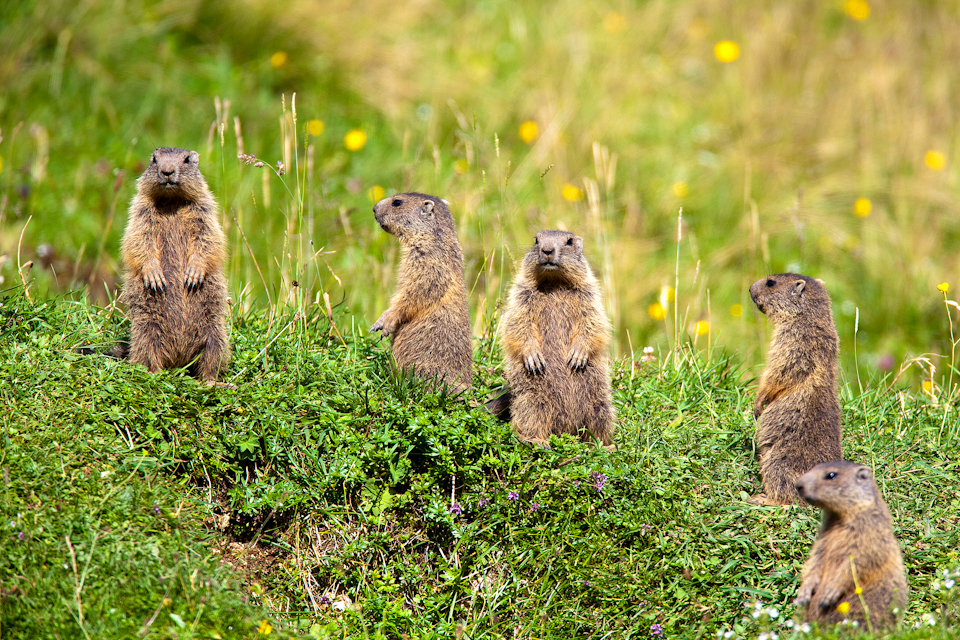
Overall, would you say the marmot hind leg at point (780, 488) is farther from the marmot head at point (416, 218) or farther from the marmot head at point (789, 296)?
the marmot head at point (416, 218)

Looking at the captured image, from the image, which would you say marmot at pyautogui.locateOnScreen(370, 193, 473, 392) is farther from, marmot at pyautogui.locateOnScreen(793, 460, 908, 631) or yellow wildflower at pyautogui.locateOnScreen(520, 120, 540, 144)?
yellow wildflower at pyautogui.locateOnScreen(520, 120, 540, 144)

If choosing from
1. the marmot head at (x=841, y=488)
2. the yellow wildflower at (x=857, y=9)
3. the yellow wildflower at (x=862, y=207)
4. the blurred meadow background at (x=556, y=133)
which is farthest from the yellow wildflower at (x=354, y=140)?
the yellow wildflower at (x=857, y=9)

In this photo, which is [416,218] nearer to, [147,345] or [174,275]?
[174,275]

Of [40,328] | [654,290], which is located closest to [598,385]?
[40,328]

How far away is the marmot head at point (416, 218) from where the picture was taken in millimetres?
5879

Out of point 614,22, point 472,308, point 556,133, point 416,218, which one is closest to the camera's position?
point 416,218

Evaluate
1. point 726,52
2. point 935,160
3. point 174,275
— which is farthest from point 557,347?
point 935,160

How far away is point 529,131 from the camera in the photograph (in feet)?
34.2

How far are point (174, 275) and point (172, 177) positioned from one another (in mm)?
554

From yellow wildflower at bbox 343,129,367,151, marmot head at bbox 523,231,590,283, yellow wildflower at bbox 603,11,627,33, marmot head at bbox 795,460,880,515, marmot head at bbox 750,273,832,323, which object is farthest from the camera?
yellow wildflower at bbox 603,11,627,33

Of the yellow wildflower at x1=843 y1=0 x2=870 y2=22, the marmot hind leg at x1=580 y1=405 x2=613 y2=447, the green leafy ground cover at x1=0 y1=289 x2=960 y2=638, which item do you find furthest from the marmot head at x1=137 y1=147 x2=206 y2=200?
the yellow wildflower at x1=843 y1=0 x2=870 y2=22

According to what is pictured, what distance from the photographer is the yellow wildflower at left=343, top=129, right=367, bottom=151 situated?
31.1 ft

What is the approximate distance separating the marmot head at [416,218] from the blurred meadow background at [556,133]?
197 centimetres

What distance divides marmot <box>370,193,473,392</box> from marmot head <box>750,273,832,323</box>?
190cm
